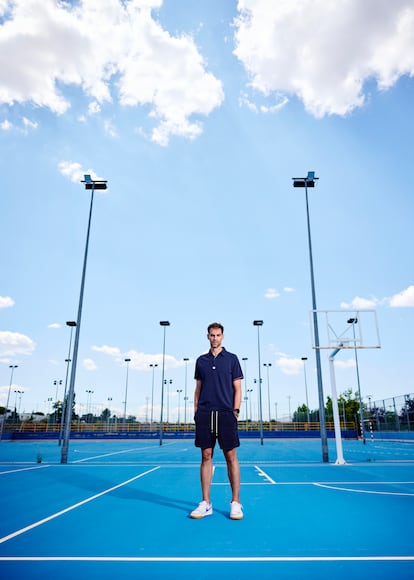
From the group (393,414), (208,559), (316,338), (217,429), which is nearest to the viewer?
(208,559)

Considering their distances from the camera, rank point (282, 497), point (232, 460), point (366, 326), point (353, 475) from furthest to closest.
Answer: point (366, 326)
point (353, 475)
point (282, 497)
point (232, 460)

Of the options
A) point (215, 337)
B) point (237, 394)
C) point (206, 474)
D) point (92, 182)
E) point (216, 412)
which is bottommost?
point (206, 474)

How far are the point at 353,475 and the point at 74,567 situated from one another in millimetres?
7737

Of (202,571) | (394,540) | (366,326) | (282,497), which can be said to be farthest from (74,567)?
(366,326)

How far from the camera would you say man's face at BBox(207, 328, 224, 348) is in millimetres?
4656

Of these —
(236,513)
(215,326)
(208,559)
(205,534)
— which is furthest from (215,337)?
(208,559)

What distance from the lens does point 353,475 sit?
28.8ft

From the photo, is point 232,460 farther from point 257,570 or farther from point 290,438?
point 290,438

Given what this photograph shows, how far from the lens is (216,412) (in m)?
4.38

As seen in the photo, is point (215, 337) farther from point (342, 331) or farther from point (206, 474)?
point (342, 331)

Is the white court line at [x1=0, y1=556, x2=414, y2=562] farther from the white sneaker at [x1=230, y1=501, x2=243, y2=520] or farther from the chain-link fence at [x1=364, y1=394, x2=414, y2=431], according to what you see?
the chain-link fence at [x1=364, y1=394, x2=414, y2=431]

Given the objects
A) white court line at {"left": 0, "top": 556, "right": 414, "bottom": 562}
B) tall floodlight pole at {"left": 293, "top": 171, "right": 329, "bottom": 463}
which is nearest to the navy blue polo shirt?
white court line at {"left": 0, "top": 556, "right": 414, "bottom": 562}

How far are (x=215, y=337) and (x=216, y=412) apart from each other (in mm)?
863

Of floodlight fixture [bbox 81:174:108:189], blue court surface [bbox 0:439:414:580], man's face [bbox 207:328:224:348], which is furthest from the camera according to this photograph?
floodlight fixture [bbox 81:174:108:189]
